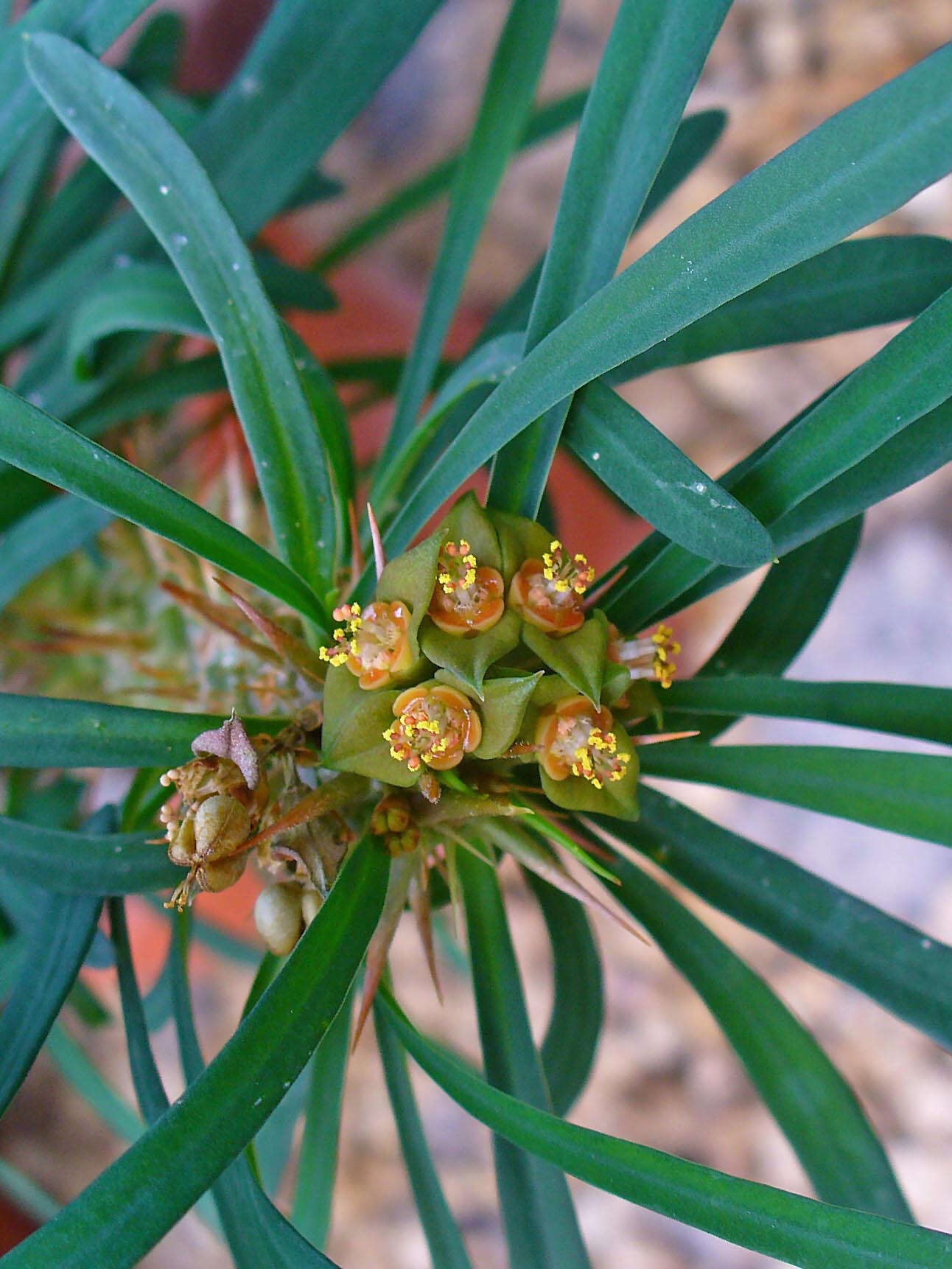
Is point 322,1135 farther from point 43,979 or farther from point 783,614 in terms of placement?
point 783,614

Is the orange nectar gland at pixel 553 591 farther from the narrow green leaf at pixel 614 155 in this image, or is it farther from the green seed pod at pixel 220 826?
the green seed pod at pixel 220 826

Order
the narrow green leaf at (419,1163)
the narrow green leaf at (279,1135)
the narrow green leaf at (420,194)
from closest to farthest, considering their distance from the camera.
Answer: the narrow green leaf at (419,1163) → the narrow green leaf at (279,1135) → the narrow green leaf at (420,194)

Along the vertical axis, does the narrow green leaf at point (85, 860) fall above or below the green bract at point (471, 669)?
below

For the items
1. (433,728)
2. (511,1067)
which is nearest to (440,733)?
(433,728)

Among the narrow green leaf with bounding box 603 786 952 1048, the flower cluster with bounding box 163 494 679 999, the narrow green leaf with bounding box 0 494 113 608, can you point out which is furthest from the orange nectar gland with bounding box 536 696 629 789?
the narrow green leaf with bounding box 0 494 113 608

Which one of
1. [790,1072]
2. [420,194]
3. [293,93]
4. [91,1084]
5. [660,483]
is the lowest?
[91,1084]

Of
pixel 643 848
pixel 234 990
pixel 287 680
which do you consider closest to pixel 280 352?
pixel 287 680

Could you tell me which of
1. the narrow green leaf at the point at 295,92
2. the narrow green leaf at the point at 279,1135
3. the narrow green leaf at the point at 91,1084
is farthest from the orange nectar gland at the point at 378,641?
the narrow green leaf at the point at 91,1084
